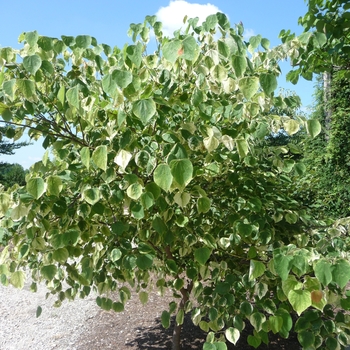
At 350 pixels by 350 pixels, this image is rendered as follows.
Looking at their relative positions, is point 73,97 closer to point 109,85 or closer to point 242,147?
point 109,85

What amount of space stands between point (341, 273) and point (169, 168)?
63cm

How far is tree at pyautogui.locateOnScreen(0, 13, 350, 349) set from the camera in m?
1.34

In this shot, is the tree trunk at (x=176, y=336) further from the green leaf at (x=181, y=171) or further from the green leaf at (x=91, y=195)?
the green leaf at (x=181, y=171)

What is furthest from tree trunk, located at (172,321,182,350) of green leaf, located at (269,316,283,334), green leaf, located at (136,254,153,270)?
green leaf, located at (136,254,153,270)

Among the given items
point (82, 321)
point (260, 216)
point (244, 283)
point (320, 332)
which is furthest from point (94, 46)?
point (82, 321)

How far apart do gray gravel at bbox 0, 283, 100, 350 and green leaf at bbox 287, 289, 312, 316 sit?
9.11ft

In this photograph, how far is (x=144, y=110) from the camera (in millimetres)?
1236

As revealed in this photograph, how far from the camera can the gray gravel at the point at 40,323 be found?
3584mm

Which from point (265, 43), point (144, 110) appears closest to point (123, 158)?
point (144, 110)

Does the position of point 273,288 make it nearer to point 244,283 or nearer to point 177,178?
point 244,283

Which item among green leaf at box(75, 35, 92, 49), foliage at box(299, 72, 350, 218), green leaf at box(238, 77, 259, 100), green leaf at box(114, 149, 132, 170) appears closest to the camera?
green leaf at box(238, 77, 259, 100)

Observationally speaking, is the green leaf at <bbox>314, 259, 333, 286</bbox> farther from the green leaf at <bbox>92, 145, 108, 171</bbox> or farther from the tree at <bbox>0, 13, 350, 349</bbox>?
the green leaf at <bbox>92, 145, 108, 171</bbox>

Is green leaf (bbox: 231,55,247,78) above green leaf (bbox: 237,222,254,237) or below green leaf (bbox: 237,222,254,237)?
above

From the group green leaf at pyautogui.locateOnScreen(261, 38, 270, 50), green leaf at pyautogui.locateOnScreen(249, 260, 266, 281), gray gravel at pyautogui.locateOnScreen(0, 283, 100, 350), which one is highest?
green leaf at pyautogui.locateOnScreen(261, 38, 270, 50)
